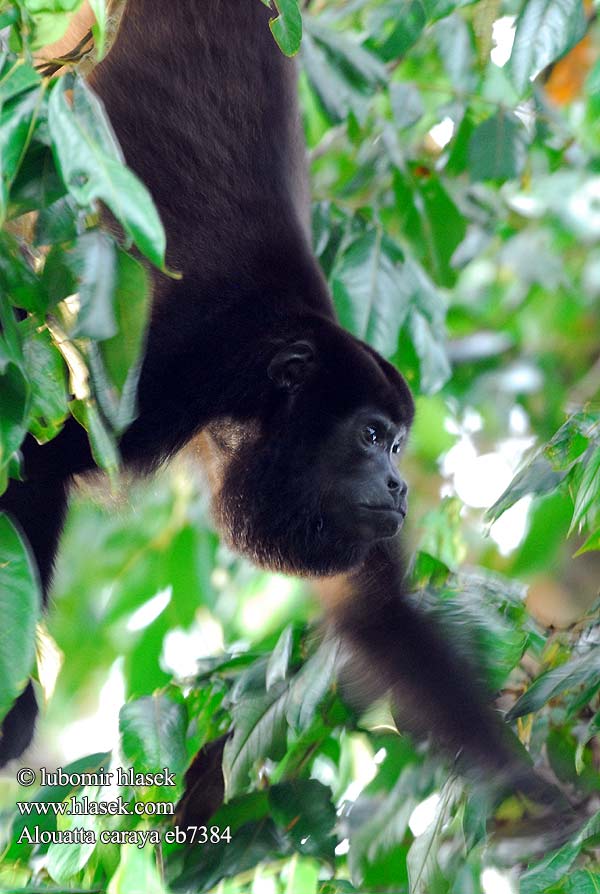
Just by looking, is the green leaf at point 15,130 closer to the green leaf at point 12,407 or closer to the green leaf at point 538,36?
the green leaf at point 12,407

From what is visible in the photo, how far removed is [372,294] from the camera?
93.4 inches

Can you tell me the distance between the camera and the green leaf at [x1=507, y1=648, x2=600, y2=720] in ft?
4.97

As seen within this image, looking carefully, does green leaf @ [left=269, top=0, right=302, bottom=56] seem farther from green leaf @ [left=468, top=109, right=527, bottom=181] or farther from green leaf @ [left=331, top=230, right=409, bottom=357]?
green leaf @ [left=468, top=109, right=527, bottom=181]

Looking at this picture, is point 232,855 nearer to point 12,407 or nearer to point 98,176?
point 12,407

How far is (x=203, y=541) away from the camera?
2.96 meters

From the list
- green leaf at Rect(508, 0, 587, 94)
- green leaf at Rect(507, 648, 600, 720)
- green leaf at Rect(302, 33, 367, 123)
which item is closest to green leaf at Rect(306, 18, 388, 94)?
green leaf at Rect(302, 33, 367, 123)

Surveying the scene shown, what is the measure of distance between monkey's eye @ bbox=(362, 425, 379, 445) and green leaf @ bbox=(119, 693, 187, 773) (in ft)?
2.93

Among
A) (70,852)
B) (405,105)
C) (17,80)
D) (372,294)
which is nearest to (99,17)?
(17,80)

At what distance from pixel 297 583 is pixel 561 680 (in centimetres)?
165

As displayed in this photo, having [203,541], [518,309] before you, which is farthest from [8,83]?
[518,309]

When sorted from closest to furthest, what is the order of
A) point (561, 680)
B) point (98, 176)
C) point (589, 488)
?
point (98, 176)
point (589, 488)
point (561, 680)

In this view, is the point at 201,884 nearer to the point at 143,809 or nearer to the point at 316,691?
the point at 143,809

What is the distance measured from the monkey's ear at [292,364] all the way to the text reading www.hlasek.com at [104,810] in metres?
0.96

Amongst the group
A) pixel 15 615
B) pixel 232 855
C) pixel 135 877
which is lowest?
pixel 232 855
